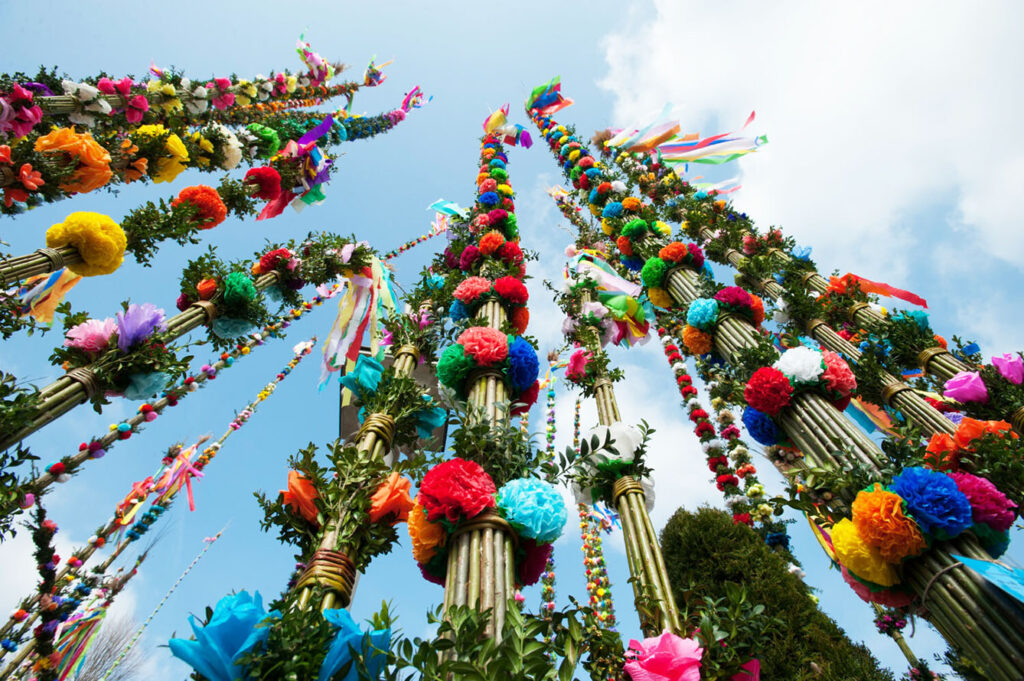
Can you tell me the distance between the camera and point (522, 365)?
406 cm

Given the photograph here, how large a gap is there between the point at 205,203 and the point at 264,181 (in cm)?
129

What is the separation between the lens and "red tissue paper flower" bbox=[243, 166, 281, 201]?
20.9ft

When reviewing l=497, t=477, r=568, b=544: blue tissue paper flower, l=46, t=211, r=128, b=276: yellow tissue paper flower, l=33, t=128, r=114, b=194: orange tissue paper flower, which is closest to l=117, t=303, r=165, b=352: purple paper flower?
l=46, t=211, r=128, b=276: yellow tissue paper flower

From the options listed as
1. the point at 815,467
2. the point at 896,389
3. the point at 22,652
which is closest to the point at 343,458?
the point at 815,467

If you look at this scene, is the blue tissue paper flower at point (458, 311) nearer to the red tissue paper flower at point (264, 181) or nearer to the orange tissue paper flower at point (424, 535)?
the orange tissue paper flower at point (424, 535)

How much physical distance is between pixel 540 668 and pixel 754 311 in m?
4.53

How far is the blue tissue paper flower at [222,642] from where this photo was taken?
6.13 feet

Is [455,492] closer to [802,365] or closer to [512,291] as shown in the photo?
[512,291]

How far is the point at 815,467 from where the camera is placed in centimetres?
355

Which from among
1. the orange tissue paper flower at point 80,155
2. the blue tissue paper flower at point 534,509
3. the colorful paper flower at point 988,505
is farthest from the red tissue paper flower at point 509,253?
the colorful paper flower at point 988,505

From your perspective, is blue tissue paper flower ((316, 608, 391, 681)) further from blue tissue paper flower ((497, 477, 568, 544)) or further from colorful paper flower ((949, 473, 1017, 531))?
colorful paper flower ((949, 473, 1017, 531))

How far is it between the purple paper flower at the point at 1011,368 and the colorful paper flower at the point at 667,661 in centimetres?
434

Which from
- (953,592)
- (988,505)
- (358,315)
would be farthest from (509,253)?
(953,592)

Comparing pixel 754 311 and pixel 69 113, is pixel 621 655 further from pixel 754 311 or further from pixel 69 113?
pixel 69 113
